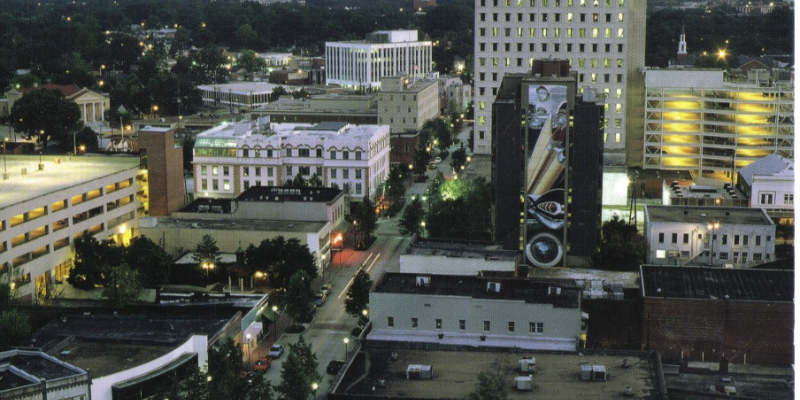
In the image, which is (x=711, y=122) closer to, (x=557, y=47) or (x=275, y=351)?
(x=557, y=47)

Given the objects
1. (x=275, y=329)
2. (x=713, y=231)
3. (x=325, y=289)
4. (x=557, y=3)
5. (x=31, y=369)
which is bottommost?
(x=275, y=329)

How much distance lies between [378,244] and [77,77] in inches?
1404

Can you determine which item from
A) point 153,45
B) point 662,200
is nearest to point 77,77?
point 153,45

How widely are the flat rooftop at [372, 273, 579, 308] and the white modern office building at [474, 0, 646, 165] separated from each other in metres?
16.8

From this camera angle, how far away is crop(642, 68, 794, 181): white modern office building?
3266cm

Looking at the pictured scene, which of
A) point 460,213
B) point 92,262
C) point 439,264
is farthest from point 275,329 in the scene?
point 460,213

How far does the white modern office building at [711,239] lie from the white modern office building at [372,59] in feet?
117

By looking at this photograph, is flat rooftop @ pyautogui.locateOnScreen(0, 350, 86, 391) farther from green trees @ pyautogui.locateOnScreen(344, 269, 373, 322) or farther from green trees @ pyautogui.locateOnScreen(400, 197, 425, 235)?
green trees @ pyautogui.locateOnScreen(400, 197, 425, 235)

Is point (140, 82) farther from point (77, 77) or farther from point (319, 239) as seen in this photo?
point (319, 239)

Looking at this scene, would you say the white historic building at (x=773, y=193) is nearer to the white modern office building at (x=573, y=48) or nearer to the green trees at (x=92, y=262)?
the white modern office building at (x=573, y=48)

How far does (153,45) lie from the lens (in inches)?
3029

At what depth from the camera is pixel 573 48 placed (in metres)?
35.6

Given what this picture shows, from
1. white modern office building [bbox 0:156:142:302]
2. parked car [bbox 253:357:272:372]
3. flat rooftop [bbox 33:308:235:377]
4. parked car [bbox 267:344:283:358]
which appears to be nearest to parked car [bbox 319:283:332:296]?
parked car [bbox 267:344:283:358]

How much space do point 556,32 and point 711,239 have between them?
1405 centimetres
